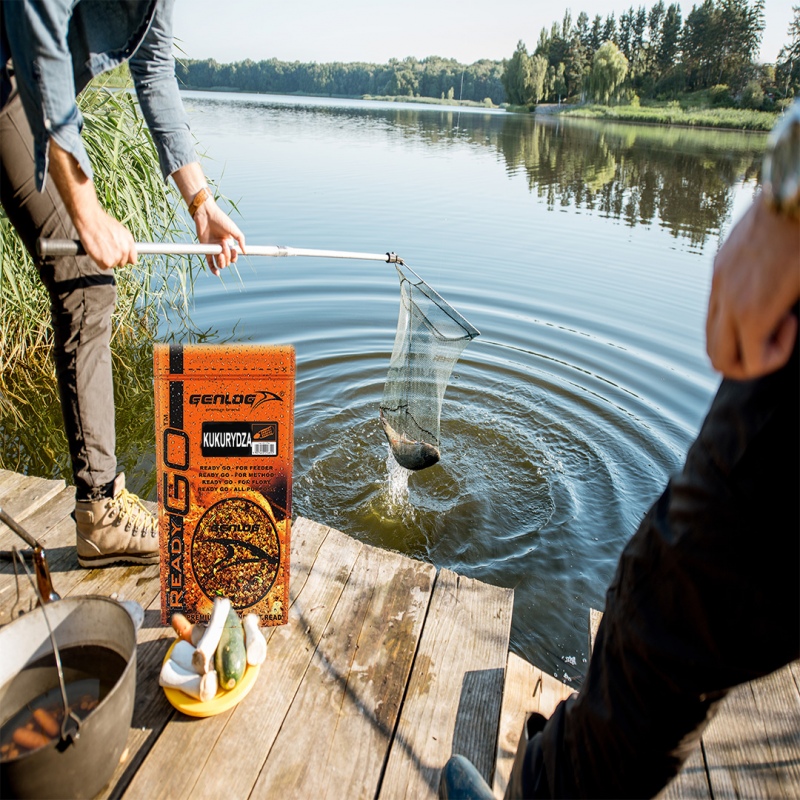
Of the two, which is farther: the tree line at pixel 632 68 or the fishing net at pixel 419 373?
the tree line at pixel 632 68

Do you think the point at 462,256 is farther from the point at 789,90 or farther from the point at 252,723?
the point at 789,90

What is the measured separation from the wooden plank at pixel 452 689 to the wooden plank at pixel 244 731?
0.35 metres

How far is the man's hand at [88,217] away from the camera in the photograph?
→ 5.58 ft

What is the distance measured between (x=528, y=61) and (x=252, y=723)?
239ft

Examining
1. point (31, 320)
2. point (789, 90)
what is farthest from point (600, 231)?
point (789, 90)

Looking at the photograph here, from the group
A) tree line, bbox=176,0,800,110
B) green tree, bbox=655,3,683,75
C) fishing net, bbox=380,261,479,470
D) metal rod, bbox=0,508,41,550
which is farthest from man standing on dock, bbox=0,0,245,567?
green tree, bbox=655,3,683,75

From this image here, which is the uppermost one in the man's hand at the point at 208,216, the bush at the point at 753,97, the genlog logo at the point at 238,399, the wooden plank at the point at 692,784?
the bush at the point at 753,97

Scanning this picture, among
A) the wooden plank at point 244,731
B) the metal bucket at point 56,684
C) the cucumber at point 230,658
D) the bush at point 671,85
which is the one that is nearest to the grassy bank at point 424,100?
the bush at point 671,85

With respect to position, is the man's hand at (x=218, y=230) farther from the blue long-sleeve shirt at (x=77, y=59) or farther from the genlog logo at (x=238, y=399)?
the genlog logo at (x=238, y=399)

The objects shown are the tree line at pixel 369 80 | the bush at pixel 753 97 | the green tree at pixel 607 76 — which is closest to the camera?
the bush at pixel 753 97

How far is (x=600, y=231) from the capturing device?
35.2 feet

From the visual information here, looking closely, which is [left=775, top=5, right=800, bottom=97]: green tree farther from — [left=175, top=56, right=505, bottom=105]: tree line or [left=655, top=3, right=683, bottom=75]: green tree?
[left=175, top=56, right=505, bottom=105]: tree line

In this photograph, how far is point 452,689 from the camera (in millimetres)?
1916

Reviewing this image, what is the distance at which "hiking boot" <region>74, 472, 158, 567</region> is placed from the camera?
2.19 metres
